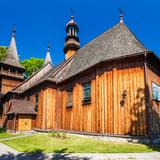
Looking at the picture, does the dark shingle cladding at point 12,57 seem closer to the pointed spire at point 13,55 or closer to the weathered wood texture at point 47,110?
the pointed spire at point 13,55

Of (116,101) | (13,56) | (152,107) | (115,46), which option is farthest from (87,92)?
(13,56)

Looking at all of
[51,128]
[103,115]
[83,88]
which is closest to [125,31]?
[83,88]

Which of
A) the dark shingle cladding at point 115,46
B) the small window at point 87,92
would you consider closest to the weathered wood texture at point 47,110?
the dark shingle cladding at point 115,46

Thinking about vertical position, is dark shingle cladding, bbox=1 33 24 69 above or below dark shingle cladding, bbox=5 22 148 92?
above

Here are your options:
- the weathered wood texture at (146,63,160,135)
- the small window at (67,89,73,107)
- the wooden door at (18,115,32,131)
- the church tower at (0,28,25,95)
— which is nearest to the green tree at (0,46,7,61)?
the church tower at (0,28,25,95)

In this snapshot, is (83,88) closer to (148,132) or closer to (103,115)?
(103,115)

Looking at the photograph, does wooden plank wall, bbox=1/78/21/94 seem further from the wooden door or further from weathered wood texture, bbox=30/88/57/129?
weathered wood texture, bbox=30/88/57/129

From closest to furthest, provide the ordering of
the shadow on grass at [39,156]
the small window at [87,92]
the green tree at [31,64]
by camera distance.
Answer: the shadow on grass at [39,156] < the small window at [87,92] < the green tree at [31,64]

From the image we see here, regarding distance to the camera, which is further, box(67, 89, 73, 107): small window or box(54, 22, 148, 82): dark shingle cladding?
box(67, 89, 73, 107): small window

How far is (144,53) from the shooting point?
12516 millimetres

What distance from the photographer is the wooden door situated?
19502mm

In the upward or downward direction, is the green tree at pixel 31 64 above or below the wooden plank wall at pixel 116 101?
above

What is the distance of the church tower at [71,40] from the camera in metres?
25.8

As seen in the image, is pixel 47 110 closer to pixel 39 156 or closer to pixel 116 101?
pixel 116 101
